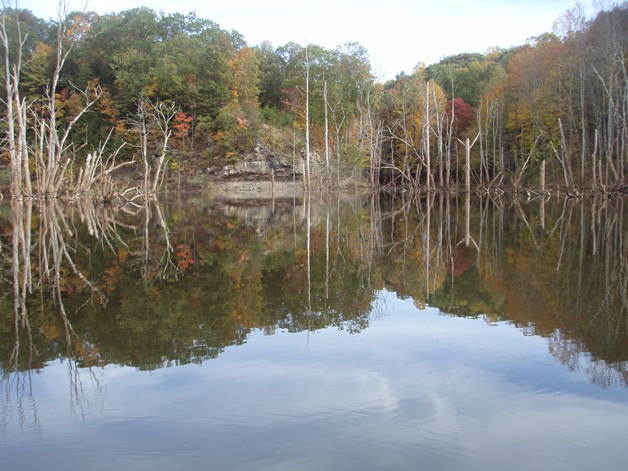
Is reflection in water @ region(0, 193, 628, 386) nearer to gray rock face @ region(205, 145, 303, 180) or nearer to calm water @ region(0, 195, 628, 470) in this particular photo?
calm water @ region(0, 195, 628, 470)

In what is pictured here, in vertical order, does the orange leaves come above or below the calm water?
above

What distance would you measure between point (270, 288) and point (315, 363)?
2593 millimetres

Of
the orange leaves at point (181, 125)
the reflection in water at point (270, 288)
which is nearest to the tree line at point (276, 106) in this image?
the orange leaves at point (181, 125)

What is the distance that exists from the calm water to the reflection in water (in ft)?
0.11

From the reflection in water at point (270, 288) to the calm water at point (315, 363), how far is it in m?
0.03

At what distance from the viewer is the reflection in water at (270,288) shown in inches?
167

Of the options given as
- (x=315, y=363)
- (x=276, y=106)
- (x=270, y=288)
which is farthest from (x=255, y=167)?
(x=315, y=363)

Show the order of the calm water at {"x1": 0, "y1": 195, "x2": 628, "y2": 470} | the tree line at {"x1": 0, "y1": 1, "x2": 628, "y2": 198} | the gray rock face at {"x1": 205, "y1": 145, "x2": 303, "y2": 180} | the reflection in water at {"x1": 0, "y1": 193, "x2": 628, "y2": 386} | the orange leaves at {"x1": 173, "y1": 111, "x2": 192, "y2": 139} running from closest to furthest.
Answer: the calm water at {"x1": 0, "y1": 195, "x2": 628, "y2": 470} < the reflection in water at {"x1": 0, "y1": 193, "x2": 628, "y2": 386} < the tree line at {"x1": 0, "y1": 1, "x2": 628, "y2": 198} < the orange leaves at {"x1": 173, "y1": 111, "x2": 192, "y2": 139} < the gray rock face at {"x1": 205, "y1": 145, "x2": 303, "y2": 180}

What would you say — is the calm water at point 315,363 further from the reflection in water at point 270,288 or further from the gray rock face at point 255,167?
the gray rock face at point 255,167

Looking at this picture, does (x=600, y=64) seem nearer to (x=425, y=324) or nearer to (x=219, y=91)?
(x=219, y=91)

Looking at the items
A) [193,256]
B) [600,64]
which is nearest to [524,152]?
[600,64]

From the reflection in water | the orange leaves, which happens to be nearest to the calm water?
the reflection in water

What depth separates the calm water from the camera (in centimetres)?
265

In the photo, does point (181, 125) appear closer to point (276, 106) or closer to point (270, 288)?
point (276, 106)
